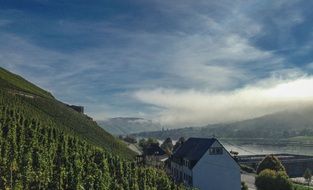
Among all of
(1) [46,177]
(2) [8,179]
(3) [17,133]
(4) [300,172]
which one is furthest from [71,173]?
(4) [300,172]

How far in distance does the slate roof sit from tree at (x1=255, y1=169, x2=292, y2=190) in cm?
1513

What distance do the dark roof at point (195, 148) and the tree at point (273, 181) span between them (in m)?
15.1

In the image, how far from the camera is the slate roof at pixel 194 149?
76562mm

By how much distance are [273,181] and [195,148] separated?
55.2ft

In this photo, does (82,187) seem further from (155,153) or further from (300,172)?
(300,172)

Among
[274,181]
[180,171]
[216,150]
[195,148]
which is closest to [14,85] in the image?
[180,171]

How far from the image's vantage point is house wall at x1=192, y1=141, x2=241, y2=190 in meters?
75.8

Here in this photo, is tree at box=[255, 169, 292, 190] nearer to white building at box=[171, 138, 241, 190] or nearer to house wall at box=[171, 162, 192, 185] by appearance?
white building at box=[171, 138, 241, 190]

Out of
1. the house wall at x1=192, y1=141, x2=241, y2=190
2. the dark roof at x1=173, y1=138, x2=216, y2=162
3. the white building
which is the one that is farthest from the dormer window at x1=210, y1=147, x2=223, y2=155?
the dark roof at x1=173, y1=138, x2=216, y2=162

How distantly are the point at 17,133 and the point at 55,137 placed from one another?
26.0ft

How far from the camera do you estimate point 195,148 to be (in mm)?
Answer: 82188

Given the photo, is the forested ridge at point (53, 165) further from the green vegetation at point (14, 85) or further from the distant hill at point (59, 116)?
the green vegetation at point (14, 85)

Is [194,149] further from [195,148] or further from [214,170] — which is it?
[214,170]

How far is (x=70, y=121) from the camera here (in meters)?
95.4
